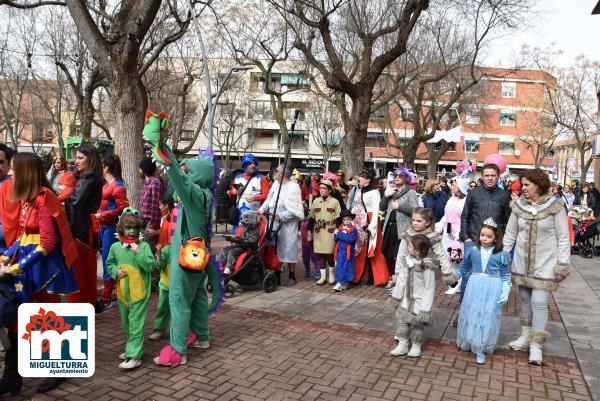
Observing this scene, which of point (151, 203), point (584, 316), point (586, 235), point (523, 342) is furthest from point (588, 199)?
point (151, 203)

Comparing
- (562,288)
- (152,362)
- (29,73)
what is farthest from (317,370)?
(29,73)

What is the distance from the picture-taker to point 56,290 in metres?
3.99

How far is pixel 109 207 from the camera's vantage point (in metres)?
5.99

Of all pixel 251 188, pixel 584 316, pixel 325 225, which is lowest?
→ pixel 584 316

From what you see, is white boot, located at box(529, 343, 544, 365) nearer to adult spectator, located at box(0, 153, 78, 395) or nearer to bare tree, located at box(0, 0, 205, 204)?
adult spectator, located at box(0, 153, 78, 395)

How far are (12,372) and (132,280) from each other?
1.12 metres

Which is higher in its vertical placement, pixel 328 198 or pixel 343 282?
pixel 328 198

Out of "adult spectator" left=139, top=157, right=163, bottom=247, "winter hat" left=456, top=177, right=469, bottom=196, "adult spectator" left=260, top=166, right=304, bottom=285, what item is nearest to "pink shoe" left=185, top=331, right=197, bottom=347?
"adult spectator" left=139, top=157, right=163, bottom=247

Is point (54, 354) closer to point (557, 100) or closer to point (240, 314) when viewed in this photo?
point (240, 314)

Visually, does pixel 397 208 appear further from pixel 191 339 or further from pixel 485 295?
pixel 191 339

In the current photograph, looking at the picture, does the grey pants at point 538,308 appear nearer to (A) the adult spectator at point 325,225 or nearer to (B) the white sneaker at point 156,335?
(A) the adult spectator at point 325,225

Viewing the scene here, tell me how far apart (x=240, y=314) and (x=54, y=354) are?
2865 millimetres

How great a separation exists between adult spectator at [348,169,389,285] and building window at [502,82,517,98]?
48176 millimetres

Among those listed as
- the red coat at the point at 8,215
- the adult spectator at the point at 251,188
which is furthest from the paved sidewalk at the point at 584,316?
the red coat at the point at 8,215
